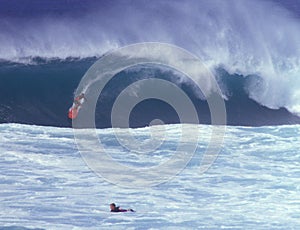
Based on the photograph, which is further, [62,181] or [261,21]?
[261,21]

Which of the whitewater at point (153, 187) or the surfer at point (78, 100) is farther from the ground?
the surfer at point (78, 100)

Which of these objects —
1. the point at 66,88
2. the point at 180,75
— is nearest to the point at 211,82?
the point at 180,75

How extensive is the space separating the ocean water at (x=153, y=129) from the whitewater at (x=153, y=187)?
3 cm

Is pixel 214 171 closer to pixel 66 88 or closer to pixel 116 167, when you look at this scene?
pixel 116 167

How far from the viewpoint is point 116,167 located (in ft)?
41.5

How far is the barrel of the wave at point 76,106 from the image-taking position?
15515 millimetres

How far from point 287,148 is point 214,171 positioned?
205 centimetres

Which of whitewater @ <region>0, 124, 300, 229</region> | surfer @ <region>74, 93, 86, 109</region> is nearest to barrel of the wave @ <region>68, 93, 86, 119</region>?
surfer @ <region>74, 93, 86, 109</region>

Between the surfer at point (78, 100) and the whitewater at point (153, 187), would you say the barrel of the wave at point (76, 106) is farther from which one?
the whitewater at point (153, 187)

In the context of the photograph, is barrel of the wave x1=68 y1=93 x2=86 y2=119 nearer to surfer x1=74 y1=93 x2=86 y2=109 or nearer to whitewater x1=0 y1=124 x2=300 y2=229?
surfer x1=74 y1=93 x2=86 y2=109

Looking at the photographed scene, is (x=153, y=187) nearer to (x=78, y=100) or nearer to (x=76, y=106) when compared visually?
(x=76, y=106)

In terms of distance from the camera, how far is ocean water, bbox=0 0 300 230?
34.9 ft

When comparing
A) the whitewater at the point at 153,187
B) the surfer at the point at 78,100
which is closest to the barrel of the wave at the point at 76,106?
the surfer at the point at 78,100

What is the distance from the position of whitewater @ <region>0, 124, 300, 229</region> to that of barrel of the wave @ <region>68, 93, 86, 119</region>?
0.79m
